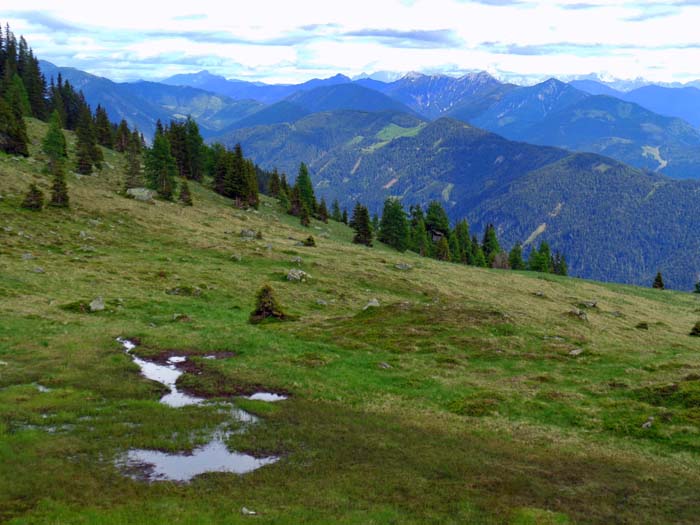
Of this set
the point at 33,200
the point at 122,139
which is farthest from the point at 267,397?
the point at 122,139

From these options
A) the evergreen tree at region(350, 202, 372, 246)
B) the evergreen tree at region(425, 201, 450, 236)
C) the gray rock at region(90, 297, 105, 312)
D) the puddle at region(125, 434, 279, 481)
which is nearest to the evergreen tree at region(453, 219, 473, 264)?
the evergreen tree at region(425, 201, 450, 236)

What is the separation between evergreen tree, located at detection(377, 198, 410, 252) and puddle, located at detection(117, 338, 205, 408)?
315 feet

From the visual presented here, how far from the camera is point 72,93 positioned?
157 metres

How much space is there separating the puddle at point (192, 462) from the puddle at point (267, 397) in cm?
573

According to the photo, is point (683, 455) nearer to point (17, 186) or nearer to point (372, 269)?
point (372, 269)

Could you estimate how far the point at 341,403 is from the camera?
25.7 m

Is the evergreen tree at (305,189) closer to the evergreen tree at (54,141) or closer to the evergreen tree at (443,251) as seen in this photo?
the evergreen tree at (443,251)

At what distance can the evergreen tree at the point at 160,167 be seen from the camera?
95694mm

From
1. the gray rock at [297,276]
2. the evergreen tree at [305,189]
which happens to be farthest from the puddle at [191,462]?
the evergreen tree at [305,189]

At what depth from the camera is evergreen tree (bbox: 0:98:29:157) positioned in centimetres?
9088

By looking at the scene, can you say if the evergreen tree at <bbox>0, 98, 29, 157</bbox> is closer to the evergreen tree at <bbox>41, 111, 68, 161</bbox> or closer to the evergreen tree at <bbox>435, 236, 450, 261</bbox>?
the evergreen tree at <bbox>41, 111, 68, 161</bbox>

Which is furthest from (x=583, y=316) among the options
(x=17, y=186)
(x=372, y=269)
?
(x=17, y=186)

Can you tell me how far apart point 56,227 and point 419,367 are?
4954 cm

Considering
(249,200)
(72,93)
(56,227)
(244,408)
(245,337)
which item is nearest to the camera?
(244,408)
